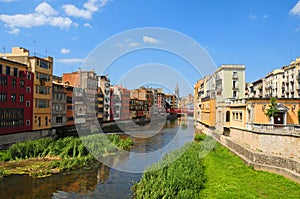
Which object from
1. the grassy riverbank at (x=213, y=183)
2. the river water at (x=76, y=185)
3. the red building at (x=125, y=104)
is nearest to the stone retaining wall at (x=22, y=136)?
the river water at (x=76, y=185)

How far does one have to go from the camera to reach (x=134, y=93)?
114 meters

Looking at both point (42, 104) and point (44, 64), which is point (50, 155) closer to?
point (42, 104)

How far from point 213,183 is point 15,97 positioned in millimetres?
28676

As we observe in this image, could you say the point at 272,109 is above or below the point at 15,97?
below

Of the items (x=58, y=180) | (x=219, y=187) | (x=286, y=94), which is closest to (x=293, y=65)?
(x=286, y=94)

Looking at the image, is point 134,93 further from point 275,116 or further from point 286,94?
point 275,116

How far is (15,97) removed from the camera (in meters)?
35.9

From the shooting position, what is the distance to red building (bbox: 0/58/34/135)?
1318 inches

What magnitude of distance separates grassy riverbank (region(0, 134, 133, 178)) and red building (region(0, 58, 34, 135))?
5.56 m

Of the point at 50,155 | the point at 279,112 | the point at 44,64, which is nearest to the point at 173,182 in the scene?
the point at 279,112

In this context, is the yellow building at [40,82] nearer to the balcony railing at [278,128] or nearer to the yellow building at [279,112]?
the yellow building at [279,112]

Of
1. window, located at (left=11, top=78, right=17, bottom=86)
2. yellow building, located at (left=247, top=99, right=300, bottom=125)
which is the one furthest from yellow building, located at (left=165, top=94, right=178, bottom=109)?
yellow building, located at (left=247, top=99, right=300, bottom=125)

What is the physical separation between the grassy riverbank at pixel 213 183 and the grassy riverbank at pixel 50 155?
971 centimetres

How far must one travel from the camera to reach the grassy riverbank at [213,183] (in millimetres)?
15545
